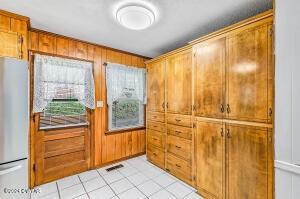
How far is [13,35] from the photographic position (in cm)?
191

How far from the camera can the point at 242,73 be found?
1.66 metres

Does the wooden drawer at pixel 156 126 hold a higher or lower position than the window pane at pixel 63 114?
lower

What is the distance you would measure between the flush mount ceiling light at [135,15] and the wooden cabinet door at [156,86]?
1.14 meters

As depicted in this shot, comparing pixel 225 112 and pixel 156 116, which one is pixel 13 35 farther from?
pixel 225 112

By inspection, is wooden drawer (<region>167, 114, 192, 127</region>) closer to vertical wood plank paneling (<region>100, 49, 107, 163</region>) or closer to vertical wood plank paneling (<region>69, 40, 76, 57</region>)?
vertical wood plank paneling (<region>100, 49, 107, 163</region>)

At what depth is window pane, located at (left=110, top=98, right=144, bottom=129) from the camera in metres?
3.24

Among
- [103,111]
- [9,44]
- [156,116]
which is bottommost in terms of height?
[156,116]

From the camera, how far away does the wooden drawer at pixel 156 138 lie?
292cm

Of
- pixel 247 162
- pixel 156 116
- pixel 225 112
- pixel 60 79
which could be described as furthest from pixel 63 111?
pixel 247 162

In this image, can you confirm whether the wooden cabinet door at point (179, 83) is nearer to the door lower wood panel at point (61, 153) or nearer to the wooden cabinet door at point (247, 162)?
the wooden cabinet door at point (247, 162)

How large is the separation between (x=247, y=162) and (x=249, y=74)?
38.6 inches

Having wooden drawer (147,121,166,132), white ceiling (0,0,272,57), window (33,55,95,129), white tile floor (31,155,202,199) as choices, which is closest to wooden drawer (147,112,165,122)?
wooden drawer (147,121,166,132)

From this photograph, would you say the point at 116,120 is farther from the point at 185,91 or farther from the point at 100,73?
the point at 185,91

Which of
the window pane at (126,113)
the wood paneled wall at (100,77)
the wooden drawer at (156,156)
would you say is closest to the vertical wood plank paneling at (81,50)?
the wood paneled wall at (100,77)
